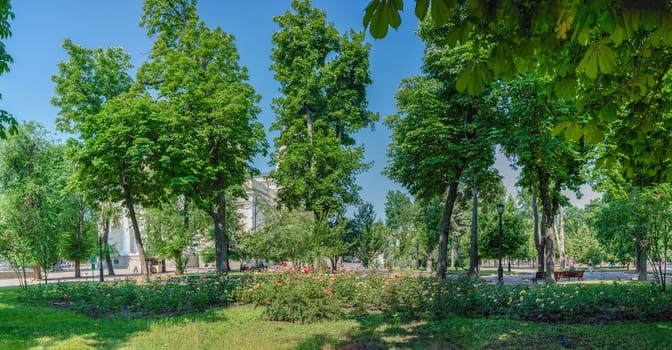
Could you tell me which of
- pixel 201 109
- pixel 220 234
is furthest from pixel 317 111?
pixel 220 234

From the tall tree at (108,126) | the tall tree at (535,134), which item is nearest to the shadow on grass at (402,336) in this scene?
the tall tree at (535,134)

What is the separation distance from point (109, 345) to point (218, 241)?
42.3ft

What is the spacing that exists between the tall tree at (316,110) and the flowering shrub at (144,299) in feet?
35.5

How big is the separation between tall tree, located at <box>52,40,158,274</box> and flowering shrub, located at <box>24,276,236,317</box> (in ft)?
18.3

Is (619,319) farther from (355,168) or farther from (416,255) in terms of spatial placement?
(416,255)

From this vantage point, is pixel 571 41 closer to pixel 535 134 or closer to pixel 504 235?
pixel 535 134

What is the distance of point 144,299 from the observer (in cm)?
1247

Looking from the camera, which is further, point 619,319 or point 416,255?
point 416,255

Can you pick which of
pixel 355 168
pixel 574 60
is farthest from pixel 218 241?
pixel 574 60

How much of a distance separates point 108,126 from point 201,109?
4.33m

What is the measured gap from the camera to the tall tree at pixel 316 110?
980 inches

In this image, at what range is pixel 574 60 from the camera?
4117mm

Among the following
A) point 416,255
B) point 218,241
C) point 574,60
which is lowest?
point 416,255

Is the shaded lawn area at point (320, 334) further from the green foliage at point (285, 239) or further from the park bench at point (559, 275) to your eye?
the park bench at point (559, 275)
